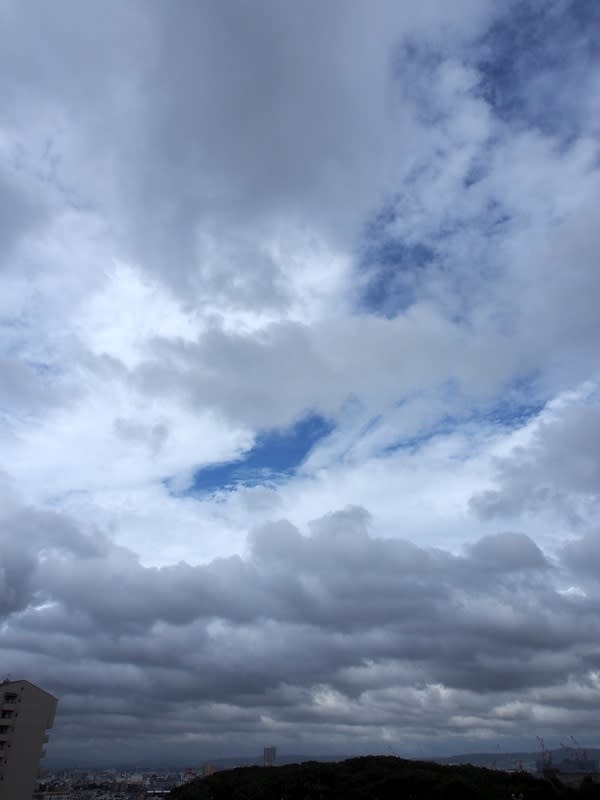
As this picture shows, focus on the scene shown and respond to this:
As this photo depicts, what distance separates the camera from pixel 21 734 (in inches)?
3280

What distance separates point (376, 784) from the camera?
211 feet

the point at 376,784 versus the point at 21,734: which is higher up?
the point at 21,734

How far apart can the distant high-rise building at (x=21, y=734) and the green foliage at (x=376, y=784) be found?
831 inches

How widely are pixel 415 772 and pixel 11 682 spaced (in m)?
53.7

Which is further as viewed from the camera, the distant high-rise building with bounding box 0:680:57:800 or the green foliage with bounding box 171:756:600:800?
the distant high-rise building with bounding box 0:680:57:800

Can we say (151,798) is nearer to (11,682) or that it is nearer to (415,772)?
(11,682)

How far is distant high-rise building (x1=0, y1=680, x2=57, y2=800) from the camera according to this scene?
81062 mm

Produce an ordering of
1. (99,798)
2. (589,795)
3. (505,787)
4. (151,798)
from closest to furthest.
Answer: (589,795)
(505,787)
(151,798)
(99,798)

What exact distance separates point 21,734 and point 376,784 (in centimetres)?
4807

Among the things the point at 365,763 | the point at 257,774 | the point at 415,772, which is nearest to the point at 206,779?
the point at 257,774

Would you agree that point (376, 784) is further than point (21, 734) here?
No

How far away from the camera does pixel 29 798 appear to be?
8244cm

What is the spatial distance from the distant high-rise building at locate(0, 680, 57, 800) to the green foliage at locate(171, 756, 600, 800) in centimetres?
2111

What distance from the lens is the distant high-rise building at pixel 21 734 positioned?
8106 cm
